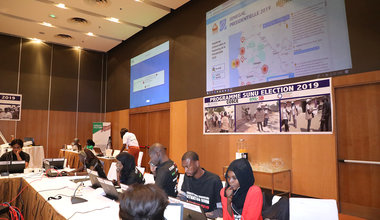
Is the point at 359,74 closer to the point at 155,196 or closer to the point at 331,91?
the point at 331,91

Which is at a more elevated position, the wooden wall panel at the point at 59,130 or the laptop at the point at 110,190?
the wooden wall panel at the point at 59,130

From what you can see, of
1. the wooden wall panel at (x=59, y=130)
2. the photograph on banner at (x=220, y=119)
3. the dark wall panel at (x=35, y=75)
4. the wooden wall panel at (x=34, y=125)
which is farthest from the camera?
the wooden wall panel at (x=59, y=130)

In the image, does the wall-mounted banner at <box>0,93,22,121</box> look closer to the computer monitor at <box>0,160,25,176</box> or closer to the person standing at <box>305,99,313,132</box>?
the computer monitor at <box>0,160,25,176</box>

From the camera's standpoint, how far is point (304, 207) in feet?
6.56

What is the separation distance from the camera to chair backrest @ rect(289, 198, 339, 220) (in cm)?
191

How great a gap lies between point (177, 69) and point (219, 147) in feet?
8.15

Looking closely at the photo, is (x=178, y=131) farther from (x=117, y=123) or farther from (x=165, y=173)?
(x=165, y=173)

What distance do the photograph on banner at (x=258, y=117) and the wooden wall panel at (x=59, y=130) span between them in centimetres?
730

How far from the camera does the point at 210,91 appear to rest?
5.86 m

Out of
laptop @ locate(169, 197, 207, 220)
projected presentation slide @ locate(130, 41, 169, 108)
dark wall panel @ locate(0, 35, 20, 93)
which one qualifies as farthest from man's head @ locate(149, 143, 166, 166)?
dark wall panel @ locate(0, 35, 20, 93)

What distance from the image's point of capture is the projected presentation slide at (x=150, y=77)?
7395 mm

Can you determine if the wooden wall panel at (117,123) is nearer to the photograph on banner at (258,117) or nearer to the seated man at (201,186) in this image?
the photograph on banner at (258,117)

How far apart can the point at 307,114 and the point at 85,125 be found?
860 cm

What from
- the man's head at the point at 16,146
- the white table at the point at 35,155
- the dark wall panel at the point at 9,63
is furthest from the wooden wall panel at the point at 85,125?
the man's head at the point at 16,146
